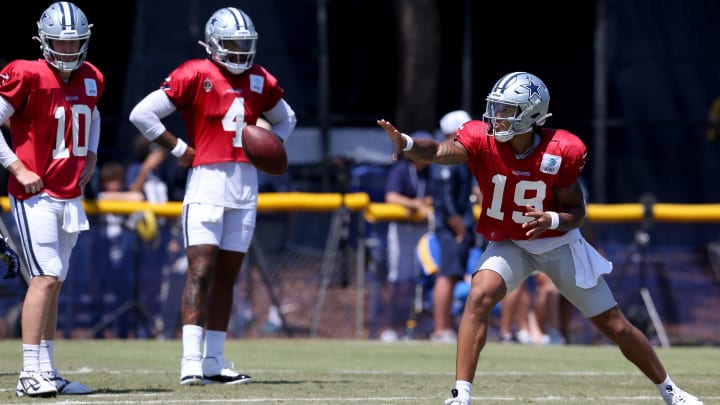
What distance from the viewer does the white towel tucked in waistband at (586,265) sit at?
7.76 m

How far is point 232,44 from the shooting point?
922 centimetres

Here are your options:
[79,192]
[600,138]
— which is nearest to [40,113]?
[79,192]

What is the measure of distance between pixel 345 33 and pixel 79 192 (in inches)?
442

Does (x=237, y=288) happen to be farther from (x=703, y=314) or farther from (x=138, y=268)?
(x=703, y=314)

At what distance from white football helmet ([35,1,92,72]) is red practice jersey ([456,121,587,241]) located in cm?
231

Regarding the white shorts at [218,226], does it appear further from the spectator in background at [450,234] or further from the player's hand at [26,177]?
the spectator in background at [450,234]

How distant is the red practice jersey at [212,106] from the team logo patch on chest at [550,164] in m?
2.25

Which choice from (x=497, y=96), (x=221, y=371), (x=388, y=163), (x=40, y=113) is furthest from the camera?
(x=388, y=163)

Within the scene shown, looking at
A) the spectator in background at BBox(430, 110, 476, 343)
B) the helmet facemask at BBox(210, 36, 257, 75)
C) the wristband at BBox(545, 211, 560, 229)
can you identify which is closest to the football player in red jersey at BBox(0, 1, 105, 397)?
the helmet facemask at BBox(210, 36, 257, 75)

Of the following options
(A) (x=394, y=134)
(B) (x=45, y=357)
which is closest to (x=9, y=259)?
(B) (x=45, y=357)

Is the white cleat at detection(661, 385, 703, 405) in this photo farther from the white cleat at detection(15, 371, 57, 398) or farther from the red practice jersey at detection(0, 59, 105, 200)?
the red practice jersey at detection(0, 59, 105, 200)

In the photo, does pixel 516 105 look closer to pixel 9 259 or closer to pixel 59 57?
pixel 59 57

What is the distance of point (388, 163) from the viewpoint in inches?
730

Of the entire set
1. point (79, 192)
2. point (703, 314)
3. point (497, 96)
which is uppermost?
point (497, 96)
